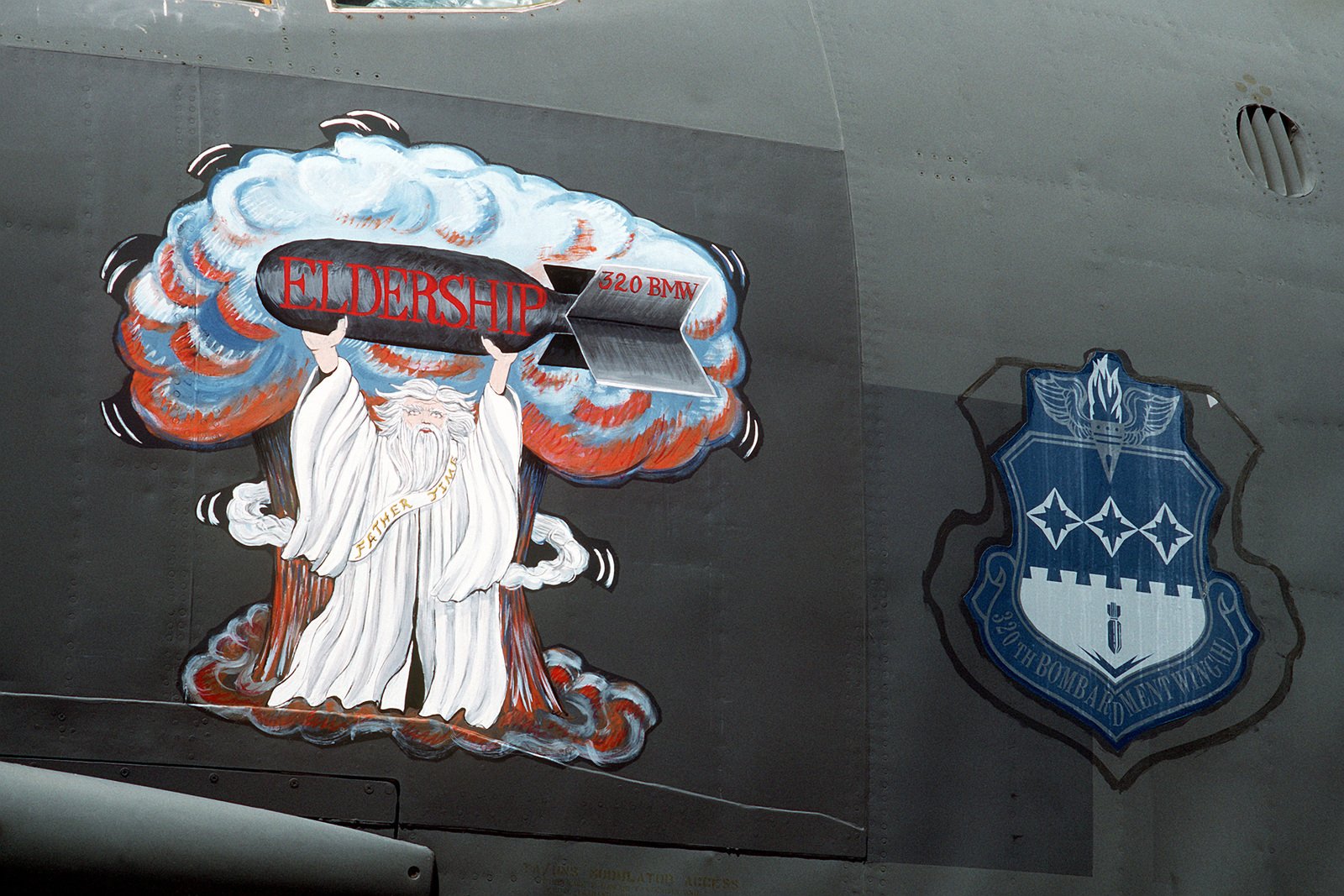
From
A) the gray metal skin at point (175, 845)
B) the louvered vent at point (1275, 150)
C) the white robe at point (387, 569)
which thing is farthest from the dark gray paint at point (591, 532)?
the louvered vent at point (1275, 150)

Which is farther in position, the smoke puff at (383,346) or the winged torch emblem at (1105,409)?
the winged torch emblem at (1105,409)

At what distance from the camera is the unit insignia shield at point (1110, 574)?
655 centimetres

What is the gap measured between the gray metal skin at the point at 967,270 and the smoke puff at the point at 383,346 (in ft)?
0.77

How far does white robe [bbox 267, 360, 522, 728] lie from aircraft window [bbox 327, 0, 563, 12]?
5.91 ft

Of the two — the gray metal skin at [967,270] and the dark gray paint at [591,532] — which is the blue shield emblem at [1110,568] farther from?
the dark gray paint at [591,532]

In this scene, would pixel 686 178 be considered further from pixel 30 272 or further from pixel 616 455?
pixel 30 272

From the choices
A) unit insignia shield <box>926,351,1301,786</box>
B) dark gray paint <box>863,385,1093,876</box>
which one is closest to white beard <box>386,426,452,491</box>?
dark gray paint <box>863,385,1093,876</box>

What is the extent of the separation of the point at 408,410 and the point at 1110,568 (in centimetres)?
316

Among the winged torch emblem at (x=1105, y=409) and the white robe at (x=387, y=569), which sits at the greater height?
the winged torch emblem at (x=1105, y=409)

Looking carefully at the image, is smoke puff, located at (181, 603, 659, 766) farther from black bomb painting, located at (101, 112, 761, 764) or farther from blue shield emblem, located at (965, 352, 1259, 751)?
blue shield emblem, located at (965, 352, 1259, 751)

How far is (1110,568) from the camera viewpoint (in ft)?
22.1

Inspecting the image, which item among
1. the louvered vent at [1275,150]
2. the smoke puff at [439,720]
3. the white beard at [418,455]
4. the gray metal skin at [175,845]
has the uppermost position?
the louvered vent at [1275,150]

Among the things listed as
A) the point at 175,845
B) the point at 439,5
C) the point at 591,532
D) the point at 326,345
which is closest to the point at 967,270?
the point at 591,532

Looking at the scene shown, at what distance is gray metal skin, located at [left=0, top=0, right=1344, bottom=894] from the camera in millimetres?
6219
